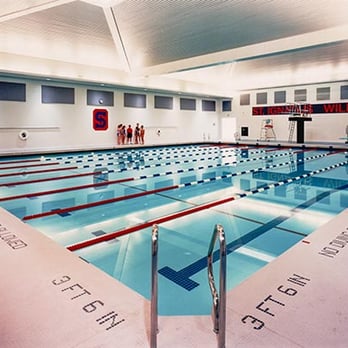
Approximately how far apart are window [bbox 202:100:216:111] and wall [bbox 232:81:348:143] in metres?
1.26

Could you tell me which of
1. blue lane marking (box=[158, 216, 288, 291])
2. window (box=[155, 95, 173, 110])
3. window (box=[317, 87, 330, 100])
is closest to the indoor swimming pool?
blue lane marking (box=[158, 216, 288, 291])

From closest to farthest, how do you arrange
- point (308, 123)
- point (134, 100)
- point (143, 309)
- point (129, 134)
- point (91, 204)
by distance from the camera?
1. point (143, 309)
2. point (91, 204)
3. point (129, 134)
4. point (134, 100)
5. point (308, 123)

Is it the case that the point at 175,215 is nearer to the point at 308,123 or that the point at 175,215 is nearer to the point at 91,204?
the point at 91,204

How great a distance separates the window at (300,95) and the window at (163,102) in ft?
22.7

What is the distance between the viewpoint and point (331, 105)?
56.0 ft

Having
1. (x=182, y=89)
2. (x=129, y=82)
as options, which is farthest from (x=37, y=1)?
(x=182, y=89)

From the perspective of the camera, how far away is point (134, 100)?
1627 cm

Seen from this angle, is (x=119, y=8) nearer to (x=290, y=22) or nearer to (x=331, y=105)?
(x=290, y=22)

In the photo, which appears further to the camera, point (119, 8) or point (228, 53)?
point (228, 53)

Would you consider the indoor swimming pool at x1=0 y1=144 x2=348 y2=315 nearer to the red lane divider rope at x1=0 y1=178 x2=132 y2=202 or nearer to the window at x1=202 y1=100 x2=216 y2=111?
the red lane divider rope at x1=0 y1=178 x2=132 y2=202

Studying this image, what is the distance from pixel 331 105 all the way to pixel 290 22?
10735mm

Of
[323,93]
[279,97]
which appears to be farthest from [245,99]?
[323,93]

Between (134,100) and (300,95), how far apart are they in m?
9.11

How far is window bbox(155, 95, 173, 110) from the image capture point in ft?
57.0
